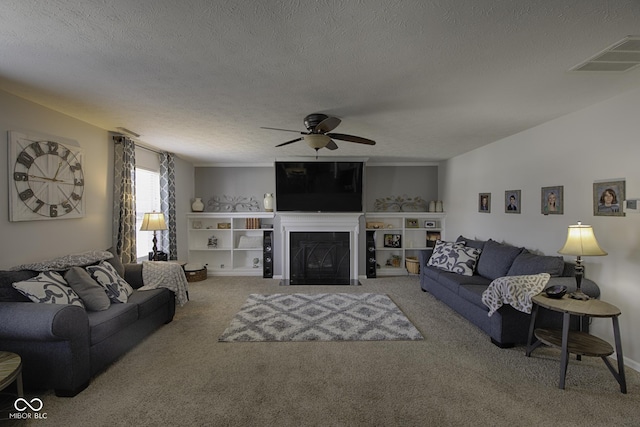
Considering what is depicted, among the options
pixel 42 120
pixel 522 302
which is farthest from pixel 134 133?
pixel 522 302

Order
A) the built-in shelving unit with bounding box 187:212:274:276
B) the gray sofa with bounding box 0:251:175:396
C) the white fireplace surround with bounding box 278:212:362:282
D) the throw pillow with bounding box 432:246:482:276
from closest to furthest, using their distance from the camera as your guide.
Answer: the gray sofa with bounding box 0:251:175:396, the throw pillow with bounding box 432:246:482:276, the white fireplace surround with bounding box 278:212:362:282, the built-in shelving unit with bounding box 187:212:274:276

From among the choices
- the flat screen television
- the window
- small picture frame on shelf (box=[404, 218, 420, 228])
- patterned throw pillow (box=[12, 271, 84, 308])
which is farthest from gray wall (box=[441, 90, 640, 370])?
the window

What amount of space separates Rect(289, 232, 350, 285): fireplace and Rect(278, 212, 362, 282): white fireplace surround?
73 mm

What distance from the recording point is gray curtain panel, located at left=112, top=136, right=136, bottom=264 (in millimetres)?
3818

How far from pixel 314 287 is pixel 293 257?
2.55 ft

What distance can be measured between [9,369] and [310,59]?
2.73 meters

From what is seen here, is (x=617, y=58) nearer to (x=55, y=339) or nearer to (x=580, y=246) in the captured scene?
(x=580, y=246)

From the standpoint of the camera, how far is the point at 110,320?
2.54 metres

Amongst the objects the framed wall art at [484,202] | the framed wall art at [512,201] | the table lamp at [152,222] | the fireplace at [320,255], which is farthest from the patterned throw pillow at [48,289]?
the framed wall art at [484,202]

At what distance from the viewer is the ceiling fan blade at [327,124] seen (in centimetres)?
269

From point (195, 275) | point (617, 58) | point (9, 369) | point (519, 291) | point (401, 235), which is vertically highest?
point (617, 58)

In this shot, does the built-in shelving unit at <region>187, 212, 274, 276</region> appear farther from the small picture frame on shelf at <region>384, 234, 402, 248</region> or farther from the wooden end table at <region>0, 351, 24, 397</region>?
the wooden end table at <region>0, 351, 24, 397</region>

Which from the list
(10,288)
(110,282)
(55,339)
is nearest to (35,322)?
(55,339)

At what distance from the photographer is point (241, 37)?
1.69 m
